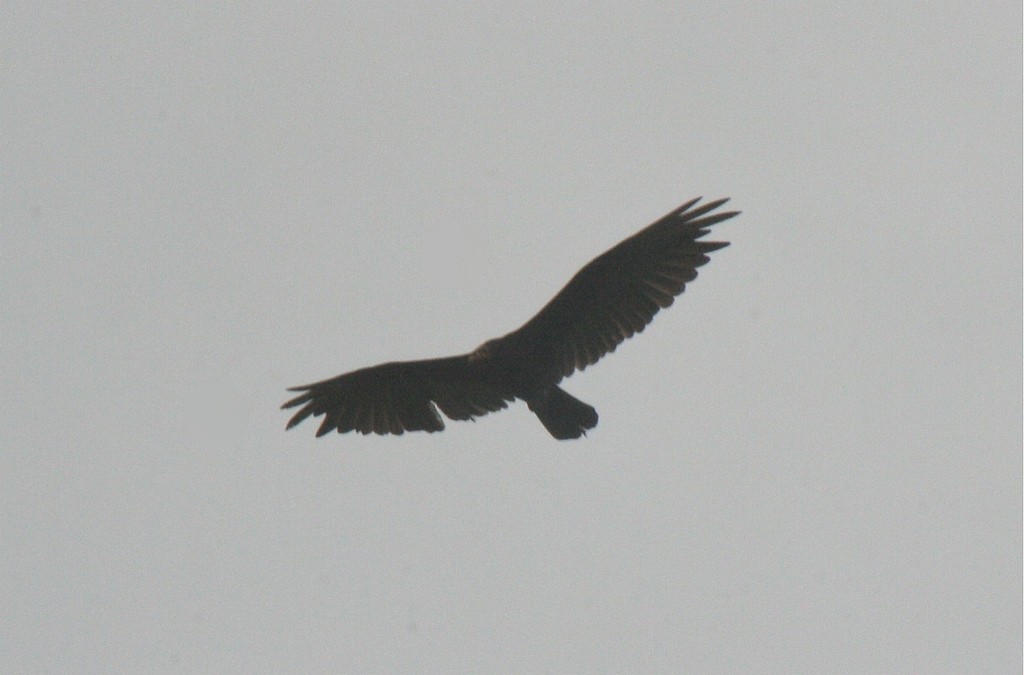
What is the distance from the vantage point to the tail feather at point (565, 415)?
14000 mm

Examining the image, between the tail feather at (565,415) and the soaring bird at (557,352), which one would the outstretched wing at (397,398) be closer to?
the soaring bird at (557,352)

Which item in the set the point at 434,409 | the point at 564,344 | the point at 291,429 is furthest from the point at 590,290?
the point at 291,429

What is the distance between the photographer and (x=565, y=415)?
46.1 feet

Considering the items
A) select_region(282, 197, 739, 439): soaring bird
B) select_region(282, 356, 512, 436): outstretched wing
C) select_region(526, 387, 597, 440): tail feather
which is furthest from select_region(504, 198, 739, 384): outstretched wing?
select_region(282, 356, 512, 436): outstretched wing

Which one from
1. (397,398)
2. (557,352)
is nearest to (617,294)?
(557,352)

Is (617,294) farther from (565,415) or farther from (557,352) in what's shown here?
(565,415)

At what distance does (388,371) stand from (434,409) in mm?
642

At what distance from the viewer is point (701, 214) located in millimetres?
14102

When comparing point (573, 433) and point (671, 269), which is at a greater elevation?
point (671, 269)

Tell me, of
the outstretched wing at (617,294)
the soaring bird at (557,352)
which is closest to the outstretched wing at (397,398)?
the soaring bird at (557,352)

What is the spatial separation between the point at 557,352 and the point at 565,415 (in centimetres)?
70

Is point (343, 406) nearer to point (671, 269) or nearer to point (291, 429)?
point (291, 429)

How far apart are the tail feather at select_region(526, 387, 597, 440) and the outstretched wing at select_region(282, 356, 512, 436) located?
65 centimetres

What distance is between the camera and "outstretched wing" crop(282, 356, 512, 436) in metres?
14.7
